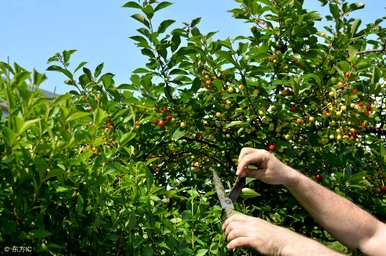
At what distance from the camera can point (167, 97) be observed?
3809 mm

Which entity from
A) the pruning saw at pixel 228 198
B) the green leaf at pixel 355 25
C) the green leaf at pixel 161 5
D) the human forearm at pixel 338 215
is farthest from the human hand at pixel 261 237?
the green leaf at pixel 355 25

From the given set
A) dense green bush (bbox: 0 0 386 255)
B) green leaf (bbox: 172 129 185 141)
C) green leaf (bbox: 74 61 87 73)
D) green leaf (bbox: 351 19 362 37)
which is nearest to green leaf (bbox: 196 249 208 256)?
dense green bush (bbox: 0 0 386 255)

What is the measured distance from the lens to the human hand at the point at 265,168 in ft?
8.58

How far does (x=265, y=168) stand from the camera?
2.73 metres

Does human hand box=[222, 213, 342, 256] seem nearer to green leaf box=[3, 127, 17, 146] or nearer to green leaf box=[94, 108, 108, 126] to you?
green leaf box=[94, 108, 108, 126]

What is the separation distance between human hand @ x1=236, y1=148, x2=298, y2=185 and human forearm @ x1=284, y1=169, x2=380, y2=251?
0.10m

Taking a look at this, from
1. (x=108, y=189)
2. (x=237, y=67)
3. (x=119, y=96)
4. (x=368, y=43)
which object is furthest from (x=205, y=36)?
(x=108, y=189)

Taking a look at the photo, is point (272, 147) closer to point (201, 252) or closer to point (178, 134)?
point (178, 134)

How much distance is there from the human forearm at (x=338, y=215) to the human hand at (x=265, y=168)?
3.8 inches

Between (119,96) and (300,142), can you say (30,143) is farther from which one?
(300,142)

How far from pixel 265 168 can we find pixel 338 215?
1.63ft

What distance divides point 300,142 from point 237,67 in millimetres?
766

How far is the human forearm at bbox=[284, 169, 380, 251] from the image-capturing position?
2867 millimetres

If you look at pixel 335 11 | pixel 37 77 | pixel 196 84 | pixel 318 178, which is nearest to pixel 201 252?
pixel 37 77
